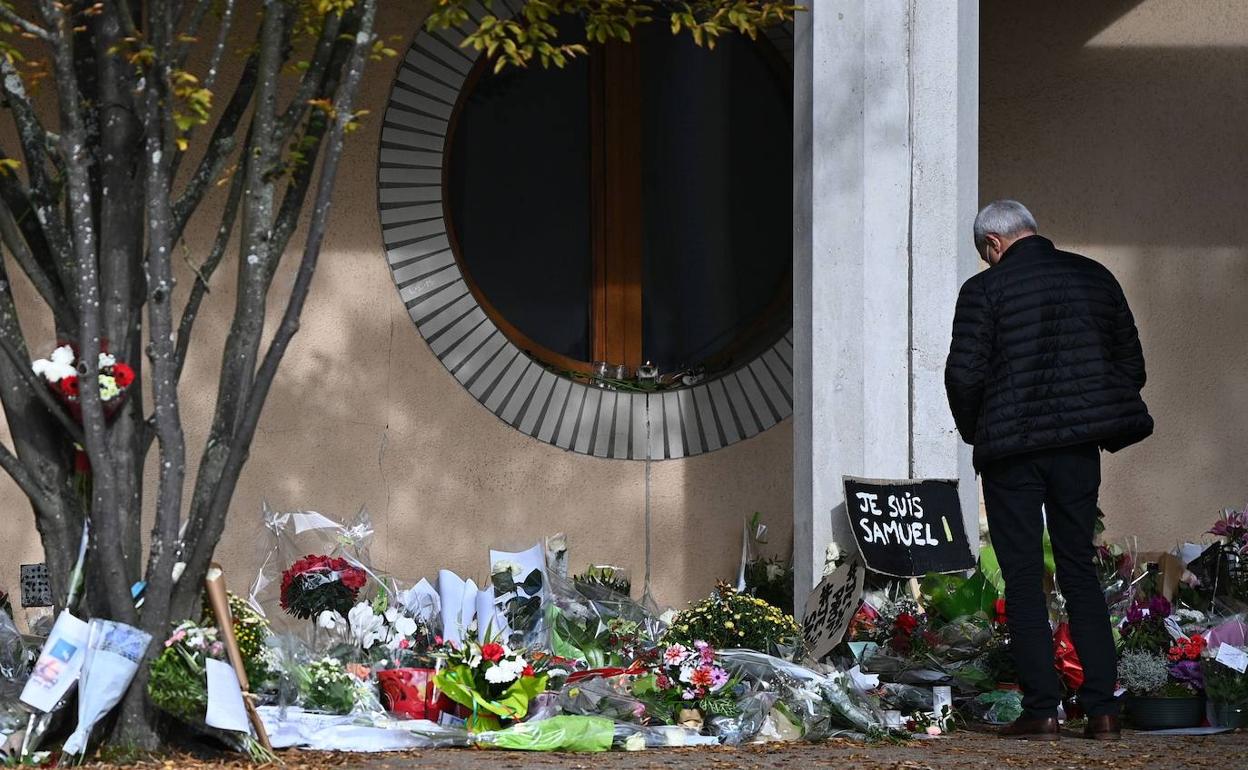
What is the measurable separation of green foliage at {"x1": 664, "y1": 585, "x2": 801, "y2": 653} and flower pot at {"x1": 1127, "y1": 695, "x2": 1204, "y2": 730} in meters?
1.14

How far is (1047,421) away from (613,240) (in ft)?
10.4

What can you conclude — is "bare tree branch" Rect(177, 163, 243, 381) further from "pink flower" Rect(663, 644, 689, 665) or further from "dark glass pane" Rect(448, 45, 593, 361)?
"dark glass pane" Rect(448, 45, 593, 361)

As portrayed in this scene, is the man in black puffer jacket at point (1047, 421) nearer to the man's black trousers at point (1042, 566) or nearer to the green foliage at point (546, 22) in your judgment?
the man's black trousers at point (1042, 566)

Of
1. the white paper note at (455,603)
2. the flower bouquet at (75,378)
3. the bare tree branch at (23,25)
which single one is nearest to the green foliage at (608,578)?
the white paper note at (455,603)

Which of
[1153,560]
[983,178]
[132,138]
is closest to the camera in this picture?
[132,138]

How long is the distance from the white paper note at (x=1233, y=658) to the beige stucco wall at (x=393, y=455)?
8.69 ft

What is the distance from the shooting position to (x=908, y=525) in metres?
6.08

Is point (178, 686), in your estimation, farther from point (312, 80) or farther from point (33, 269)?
point (312, 80)

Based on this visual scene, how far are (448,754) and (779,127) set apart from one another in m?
4.17

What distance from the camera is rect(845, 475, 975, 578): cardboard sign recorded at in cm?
603

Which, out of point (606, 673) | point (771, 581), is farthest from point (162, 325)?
point (771, 581)

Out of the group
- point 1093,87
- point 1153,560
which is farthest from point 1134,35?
point 1153,560

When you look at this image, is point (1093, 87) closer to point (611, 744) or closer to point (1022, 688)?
point (1022, 688)

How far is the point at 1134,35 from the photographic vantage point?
7.95 m
